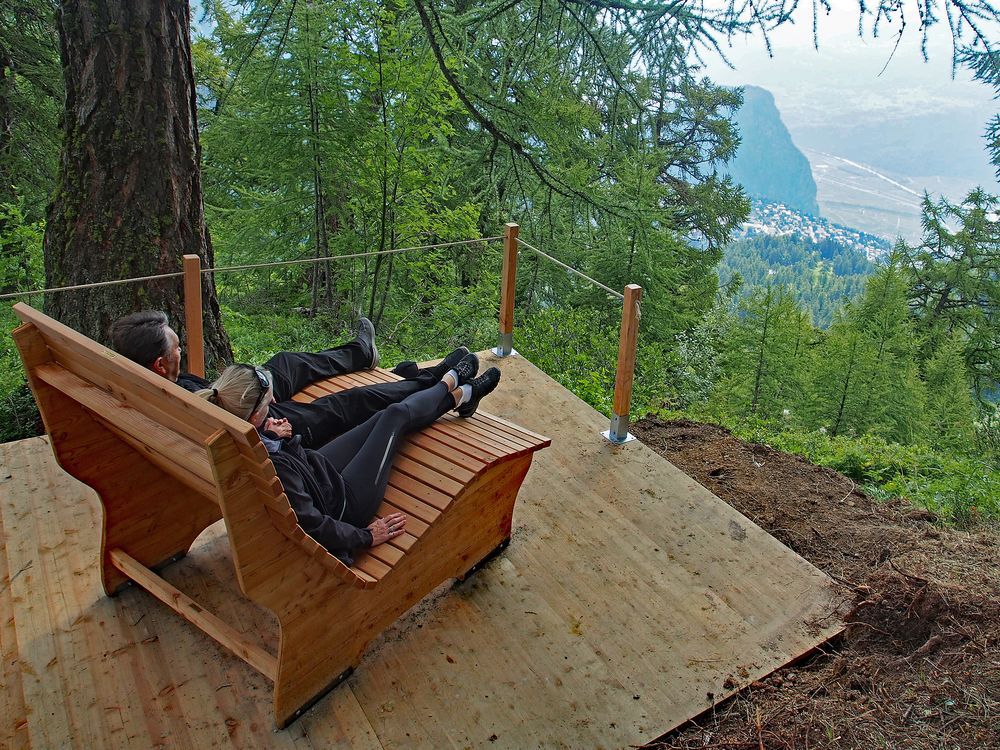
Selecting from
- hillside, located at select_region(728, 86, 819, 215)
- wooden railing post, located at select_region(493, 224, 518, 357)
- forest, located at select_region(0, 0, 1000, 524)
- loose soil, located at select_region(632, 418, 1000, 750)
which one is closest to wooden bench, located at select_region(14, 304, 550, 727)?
loose soil, located at select_region(632, 418, 1000, 750)

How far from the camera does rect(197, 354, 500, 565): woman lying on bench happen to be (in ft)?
7.14

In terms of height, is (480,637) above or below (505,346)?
below

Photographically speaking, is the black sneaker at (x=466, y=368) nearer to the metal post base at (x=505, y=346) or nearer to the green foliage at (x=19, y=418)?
the metal post base at (x=505, y=346)

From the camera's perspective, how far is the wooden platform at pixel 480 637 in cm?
225

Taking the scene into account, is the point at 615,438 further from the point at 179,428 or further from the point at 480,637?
the point at 179,428

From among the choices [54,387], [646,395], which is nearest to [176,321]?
[54,387]

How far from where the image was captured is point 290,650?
2137mm

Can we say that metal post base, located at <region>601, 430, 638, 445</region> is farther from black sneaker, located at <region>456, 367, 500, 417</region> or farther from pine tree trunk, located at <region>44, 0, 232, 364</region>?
pine tree trunk, located at <region>44, 0, 232, 364</region>

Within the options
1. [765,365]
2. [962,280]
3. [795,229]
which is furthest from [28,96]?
[795,229]

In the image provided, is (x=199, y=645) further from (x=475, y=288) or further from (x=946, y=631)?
(x=475, y=288)

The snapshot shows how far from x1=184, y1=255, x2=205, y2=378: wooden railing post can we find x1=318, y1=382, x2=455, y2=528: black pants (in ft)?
4.43

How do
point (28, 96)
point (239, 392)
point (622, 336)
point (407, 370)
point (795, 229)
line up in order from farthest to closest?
point (795, 229) → point (28, 96) → point (622, 336) → point (407, 370) → point (239, 392)

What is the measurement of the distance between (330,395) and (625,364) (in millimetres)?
1578

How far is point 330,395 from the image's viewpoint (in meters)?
3.02
